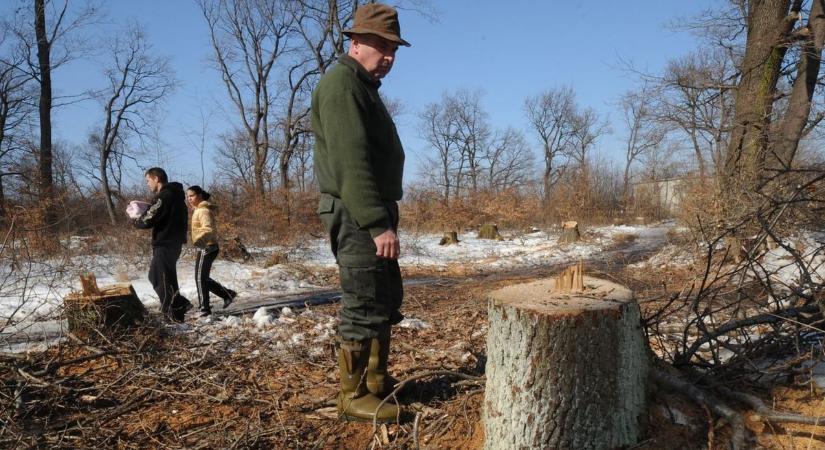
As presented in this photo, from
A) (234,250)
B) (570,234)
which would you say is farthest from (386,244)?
(570,234)

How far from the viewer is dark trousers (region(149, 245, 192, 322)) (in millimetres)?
5047

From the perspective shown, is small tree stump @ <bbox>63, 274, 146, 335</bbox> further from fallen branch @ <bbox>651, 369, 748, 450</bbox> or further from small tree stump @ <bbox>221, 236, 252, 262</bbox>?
small tree stump @ <bbox>221, 236, 252, 262</bbox>

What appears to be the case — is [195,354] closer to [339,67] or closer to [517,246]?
[339,67]

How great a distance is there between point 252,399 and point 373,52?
2.24 m

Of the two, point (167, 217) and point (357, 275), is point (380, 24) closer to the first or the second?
point (357, 275)

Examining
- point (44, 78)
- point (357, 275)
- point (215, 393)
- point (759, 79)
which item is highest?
point (44, 78)

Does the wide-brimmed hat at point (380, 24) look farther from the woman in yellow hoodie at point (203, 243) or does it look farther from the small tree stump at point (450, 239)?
the small tree stump at point (450, 239)

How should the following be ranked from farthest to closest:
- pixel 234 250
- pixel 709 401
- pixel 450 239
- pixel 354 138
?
pixel 450 239 → pixel 234 250 → pixel 354 138 → pixel 709 401

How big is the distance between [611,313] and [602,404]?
38cm

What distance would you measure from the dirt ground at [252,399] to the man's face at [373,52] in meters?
1.72

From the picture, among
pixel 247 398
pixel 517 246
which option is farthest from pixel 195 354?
pixel 517 246

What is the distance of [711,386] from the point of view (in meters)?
2.16

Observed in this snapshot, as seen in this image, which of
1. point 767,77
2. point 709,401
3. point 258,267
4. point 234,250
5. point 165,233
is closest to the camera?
point 709,401

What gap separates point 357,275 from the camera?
7.71ft
